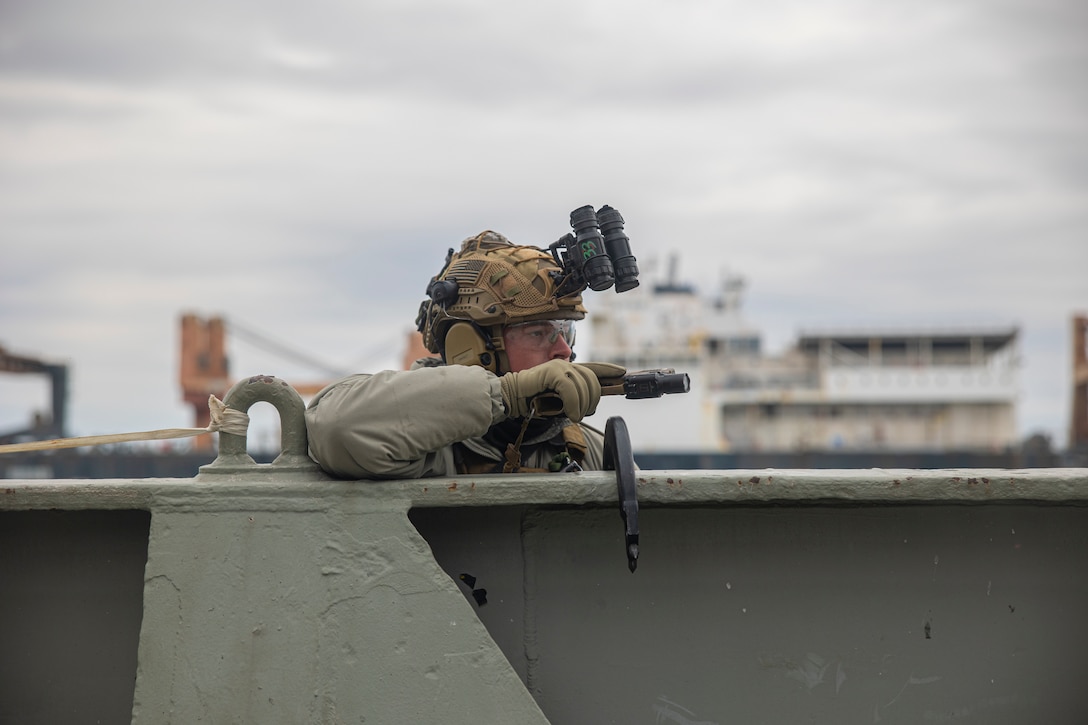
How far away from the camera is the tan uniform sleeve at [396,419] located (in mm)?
2023

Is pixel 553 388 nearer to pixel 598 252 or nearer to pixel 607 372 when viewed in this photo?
pixel 607 372

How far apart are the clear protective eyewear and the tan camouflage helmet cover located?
31 millimetres

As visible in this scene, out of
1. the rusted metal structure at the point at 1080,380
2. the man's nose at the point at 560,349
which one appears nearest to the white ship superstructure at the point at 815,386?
the rusted metal structure at the point at 1080,380

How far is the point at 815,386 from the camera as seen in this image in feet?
94.8

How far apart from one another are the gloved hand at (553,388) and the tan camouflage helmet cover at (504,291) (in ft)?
1.48

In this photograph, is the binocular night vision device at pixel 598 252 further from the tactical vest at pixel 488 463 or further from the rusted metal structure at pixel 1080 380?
the rusted metal structure at pixel 1080 380

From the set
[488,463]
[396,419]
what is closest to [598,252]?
[488,463]

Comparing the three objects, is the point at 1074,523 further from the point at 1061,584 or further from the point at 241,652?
the point at 241,652

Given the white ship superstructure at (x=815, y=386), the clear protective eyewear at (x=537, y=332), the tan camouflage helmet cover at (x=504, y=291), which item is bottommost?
the white ship superstructure at (x=815, y=386)

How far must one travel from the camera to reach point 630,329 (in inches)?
1162

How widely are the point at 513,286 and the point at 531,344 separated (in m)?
0.18

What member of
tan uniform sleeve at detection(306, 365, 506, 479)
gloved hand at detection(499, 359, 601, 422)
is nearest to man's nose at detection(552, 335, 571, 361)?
gloved hand at detection(499, 359, 601, 422)

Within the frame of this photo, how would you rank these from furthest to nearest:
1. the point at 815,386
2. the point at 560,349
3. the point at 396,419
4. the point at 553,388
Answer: the point at 815,386 → the point at 560,349 → the point at 553,388 → the point at 396,419

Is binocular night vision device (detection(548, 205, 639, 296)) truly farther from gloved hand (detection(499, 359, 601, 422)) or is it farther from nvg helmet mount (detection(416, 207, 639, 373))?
gloved hand (detection(499, 359, 601, 422))
